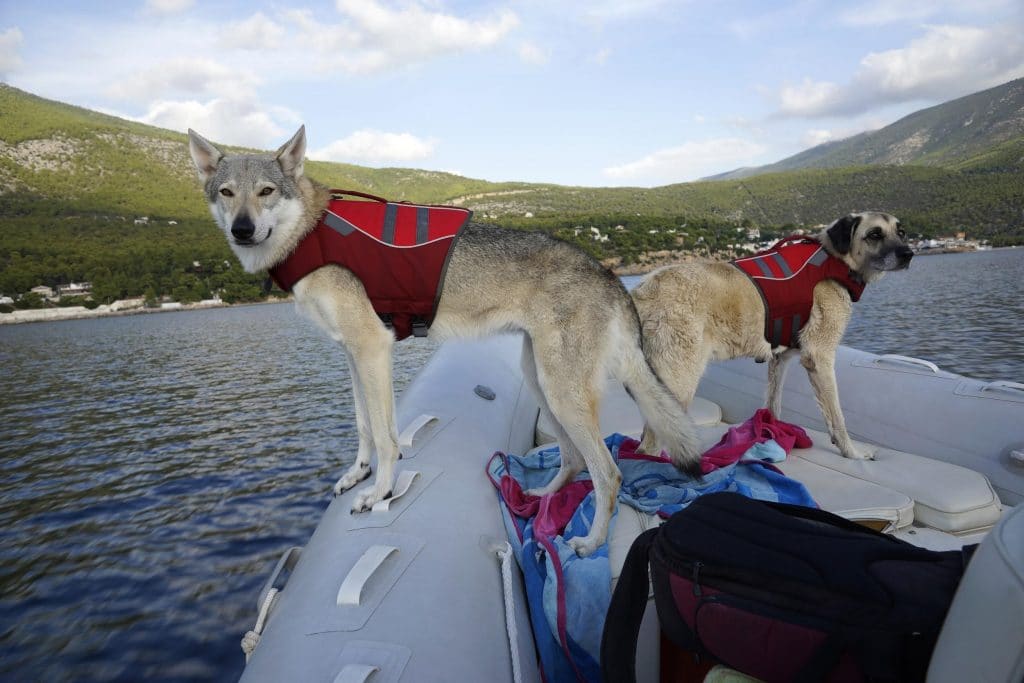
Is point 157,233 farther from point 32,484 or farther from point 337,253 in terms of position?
point 337,253

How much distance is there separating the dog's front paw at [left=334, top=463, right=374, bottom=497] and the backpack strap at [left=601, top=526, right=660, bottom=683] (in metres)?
2.28

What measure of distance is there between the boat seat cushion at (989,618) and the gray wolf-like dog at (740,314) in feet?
10.5

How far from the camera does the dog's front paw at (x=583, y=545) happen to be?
118 inches

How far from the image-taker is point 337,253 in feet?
11.8

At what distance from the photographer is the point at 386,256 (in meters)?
3.60

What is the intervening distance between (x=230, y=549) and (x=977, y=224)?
6705 cm

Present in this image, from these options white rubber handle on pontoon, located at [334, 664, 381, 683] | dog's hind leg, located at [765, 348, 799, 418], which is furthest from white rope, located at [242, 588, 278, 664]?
dog's hind leg, located at [765, 348, 799, 418]

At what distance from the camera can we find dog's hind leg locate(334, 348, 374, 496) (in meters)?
3.79

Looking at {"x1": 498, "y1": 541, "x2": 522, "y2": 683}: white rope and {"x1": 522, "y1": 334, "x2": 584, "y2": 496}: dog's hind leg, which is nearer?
{"x1": 498, "y1": 541, "x2": 522, "y2": 683}: white rope

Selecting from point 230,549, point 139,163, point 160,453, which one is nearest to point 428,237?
point 230,549

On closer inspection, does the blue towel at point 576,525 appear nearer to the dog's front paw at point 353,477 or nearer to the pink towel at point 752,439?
the pink towel at point 752,439

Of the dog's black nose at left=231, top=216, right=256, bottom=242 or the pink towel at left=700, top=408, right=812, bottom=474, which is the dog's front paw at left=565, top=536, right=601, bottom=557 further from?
the dog's black nose at left=231, top=216, right=256, bottom=242

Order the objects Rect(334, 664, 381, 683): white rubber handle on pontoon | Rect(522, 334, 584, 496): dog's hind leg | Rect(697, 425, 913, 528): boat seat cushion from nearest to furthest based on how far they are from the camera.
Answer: Rect(334, 664, 381, 683): white rubber handle on pontoon
Rect(697, 425, 913, 528): boat seat cushion
Rect(522, 334, 584, 496): dog's hind leg

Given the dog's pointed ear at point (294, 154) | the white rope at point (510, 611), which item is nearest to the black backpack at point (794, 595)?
the white rope at point (510, 611)
